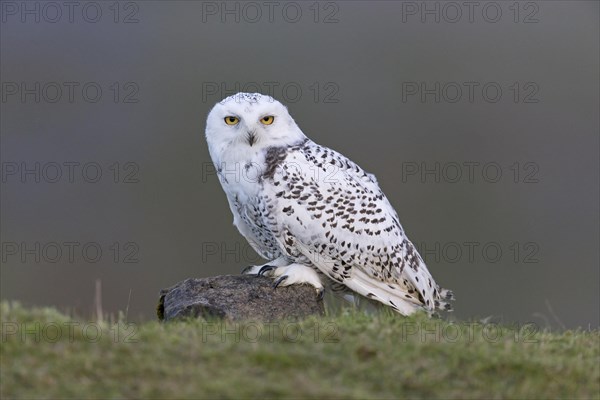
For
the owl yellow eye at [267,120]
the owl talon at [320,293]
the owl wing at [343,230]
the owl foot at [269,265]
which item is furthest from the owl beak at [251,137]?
the owl talon at [320,293]

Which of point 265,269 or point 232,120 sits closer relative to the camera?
point 232,120

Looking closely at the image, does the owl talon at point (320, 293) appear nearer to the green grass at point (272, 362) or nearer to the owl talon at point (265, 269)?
the owl talon at point (265, 269)

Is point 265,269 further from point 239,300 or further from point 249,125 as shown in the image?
point 249,125

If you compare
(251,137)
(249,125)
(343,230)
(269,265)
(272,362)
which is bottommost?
(272,362)

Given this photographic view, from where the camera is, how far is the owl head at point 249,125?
824 centimetres

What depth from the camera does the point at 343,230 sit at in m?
8.34

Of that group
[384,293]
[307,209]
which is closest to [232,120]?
[307,209]

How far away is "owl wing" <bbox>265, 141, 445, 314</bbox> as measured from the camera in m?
8.22

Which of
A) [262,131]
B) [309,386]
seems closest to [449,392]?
[309,386]

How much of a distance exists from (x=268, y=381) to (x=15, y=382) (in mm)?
1609

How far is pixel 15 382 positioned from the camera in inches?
225

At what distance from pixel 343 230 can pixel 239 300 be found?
116cm

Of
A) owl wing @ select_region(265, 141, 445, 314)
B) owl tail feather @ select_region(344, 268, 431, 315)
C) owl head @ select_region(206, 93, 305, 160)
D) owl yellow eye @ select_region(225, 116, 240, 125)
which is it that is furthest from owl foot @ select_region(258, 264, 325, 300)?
owl yellow eye @ select_region(225, 116, 240, 125)

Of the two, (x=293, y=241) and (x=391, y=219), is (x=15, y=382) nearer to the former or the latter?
(x=293, y=241)
